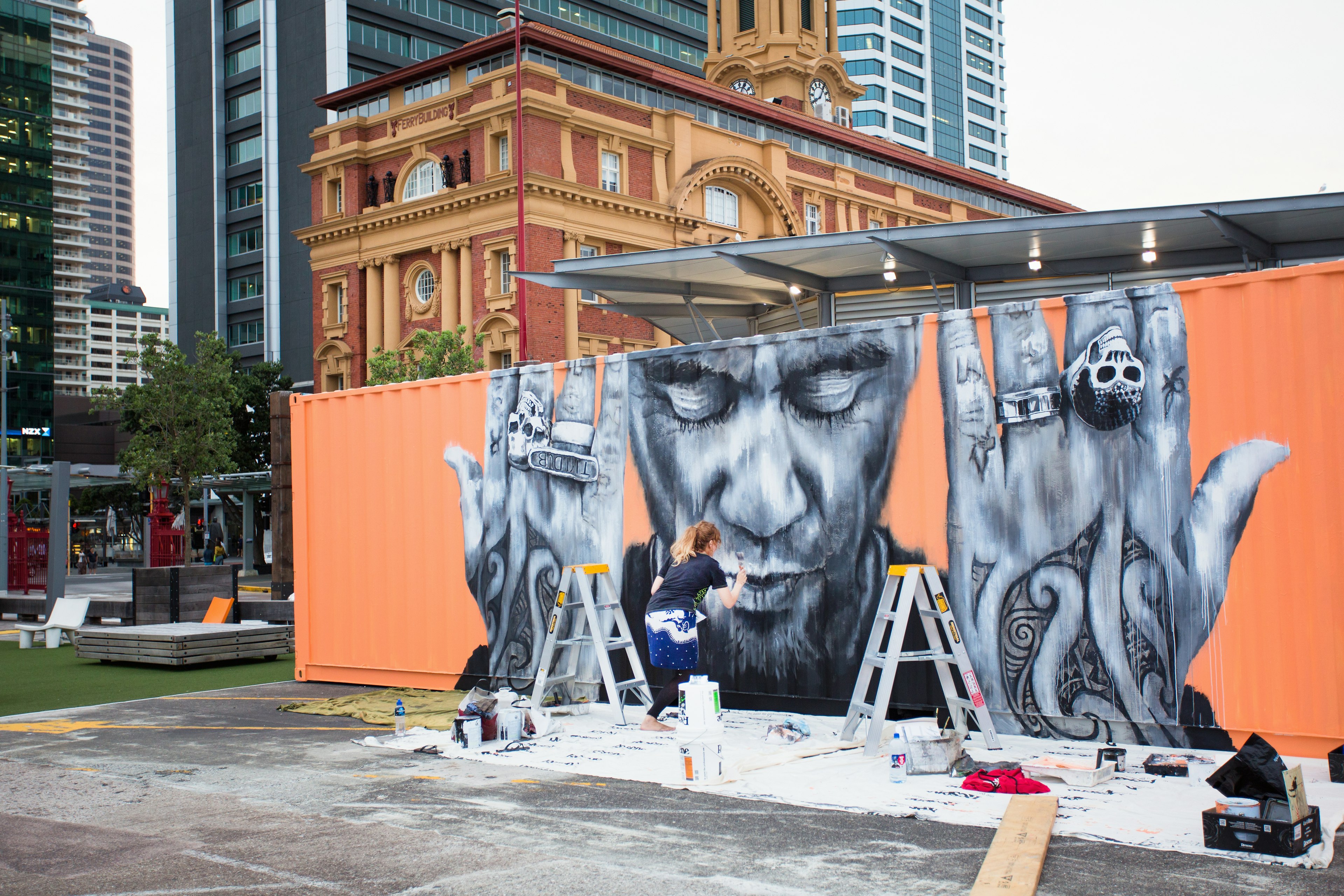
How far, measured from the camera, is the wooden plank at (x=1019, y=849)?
4539 mm

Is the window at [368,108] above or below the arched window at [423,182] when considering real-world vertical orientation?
above

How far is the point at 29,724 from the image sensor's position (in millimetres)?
9758

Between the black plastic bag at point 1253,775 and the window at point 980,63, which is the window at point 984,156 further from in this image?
the black plastic bag at point 1253,775

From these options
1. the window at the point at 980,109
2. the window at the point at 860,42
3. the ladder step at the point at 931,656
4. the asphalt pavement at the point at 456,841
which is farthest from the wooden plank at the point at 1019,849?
the window at the point at 980,109

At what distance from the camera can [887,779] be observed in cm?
661

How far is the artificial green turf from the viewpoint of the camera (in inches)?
454

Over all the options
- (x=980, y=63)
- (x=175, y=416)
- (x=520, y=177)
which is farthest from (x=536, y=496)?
(x=980, y=63)

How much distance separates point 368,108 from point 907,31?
82.7 m

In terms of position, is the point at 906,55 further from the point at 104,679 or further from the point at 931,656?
the point at 931,656

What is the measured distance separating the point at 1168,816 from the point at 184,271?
8886 cm

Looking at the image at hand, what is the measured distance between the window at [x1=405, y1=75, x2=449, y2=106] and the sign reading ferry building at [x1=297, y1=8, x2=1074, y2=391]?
0.06 meters

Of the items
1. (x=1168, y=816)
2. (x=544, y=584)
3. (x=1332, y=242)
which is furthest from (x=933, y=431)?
(x=1332, y=242)

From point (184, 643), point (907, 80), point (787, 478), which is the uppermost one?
point (907, 80)

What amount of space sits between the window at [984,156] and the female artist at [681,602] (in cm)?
12706
